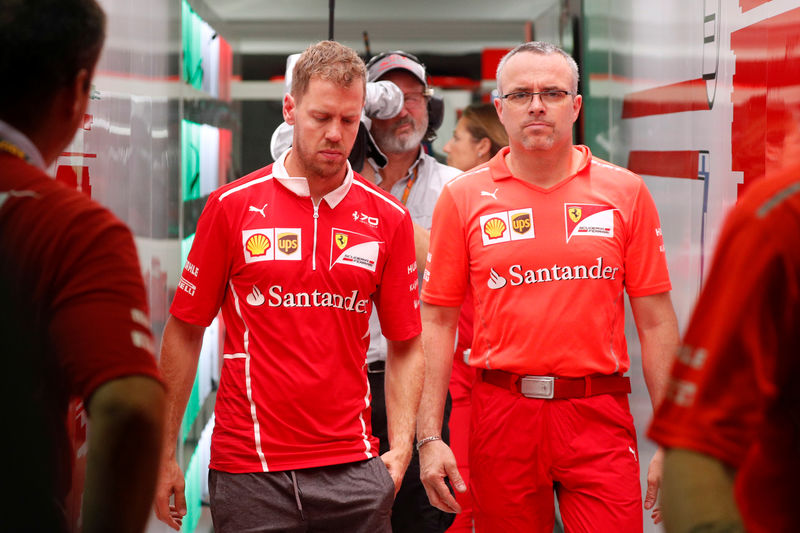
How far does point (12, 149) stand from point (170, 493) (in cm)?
148

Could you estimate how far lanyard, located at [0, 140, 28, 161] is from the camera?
1192 mm

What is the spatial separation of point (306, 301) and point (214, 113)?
9.47 feet

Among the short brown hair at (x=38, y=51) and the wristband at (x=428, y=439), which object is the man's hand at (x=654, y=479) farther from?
the short brown hair at (x=38, y=51)

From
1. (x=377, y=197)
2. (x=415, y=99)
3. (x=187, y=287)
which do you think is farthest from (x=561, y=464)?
(x=415, y=99)

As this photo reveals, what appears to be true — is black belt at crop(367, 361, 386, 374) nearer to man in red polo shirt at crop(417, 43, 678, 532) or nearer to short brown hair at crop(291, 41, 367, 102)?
man in red polo shirt at crop(417, 43, 678, 532)

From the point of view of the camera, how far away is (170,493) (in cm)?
251

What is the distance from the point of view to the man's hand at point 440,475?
9.42ft

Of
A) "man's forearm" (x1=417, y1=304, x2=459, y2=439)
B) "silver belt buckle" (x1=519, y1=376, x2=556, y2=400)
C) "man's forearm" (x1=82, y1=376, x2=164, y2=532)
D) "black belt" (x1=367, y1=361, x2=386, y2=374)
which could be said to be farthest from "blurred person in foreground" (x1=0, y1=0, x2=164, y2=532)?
"black belt" (x1=367, y1=361, x2=386, y2=374)

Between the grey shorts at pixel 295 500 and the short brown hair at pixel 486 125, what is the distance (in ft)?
8.03

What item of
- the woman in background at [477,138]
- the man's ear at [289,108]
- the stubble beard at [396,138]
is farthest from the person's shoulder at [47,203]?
the woman in background at [477,138]

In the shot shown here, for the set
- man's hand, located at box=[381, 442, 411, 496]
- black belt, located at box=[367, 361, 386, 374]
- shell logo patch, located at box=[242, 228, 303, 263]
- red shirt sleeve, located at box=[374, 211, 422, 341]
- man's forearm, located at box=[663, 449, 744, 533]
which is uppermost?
shell logo patch, located at box=[242, 228, 303, 263]

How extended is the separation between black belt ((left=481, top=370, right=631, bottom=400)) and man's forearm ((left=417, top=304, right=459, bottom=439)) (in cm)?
23

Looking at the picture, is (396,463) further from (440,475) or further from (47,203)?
(47,203)

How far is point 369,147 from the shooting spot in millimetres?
3686
